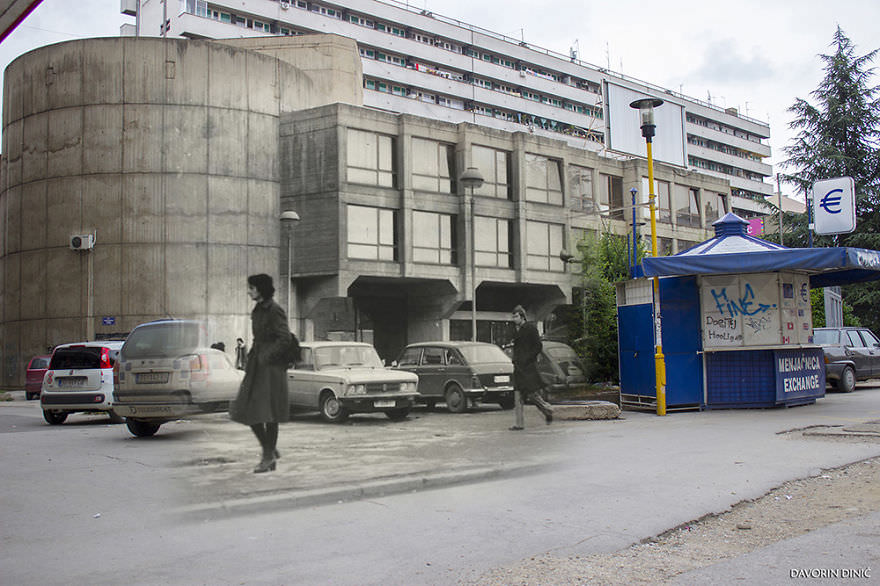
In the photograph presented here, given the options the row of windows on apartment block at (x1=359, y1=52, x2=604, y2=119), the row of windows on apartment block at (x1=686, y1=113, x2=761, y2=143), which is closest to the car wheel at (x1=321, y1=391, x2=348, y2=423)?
the row of windows on apartment block at (x1=359, y1=52, x2=604, y2=119)

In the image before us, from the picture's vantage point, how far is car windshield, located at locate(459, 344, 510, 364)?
5.84 metres

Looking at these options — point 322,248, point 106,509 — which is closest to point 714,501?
point 322,248

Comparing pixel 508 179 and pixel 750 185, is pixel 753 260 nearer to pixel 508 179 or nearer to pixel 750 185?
pixel 508 179

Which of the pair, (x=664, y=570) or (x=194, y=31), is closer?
(x=664, y=570)

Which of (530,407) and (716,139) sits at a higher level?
(716,139)

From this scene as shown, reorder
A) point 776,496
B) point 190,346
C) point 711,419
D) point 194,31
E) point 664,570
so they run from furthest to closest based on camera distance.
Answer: point 194,31 < point 711,419 < point 776,496 < point 664,570 < point 190,346

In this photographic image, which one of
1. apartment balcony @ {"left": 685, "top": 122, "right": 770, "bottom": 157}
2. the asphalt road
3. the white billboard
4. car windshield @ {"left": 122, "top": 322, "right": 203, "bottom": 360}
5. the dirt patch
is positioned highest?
apartment balcony @ {"left": 685, "top": 122, "right": 770, "bottom": 157}

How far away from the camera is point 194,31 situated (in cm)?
5072

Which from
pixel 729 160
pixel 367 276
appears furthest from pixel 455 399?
pixel 729 160

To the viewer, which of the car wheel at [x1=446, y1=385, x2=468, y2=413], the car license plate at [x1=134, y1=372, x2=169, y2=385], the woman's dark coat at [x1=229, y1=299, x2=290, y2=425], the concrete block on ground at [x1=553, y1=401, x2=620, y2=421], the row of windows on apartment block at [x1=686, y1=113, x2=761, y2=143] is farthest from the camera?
the row of windows on apartment block at [x1=686, y1=113, x2=761, y2=143]

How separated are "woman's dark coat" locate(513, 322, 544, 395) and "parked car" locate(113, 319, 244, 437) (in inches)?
139

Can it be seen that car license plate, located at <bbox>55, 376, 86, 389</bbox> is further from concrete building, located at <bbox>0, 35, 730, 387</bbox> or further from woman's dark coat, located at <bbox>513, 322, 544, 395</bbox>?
concrete building, located at <bbox>0, 35, 730, 387</bbox>

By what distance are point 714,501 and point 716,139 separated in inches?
3518

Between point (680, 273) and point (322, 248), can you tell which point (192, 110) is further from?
point (680, 273)
